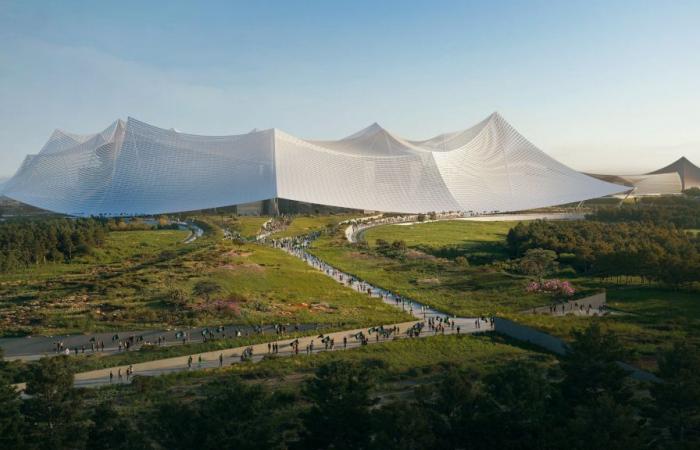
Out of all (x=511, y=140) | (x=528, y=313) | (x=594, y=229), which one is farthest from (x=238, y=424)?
(x=511, y=140)

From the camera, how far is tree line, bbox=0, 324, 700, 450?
692 centimetres

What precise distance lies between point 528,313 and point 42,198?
44.6 m

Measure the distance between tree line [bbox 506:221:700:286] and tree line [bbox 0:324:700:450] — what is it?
13319 millimetres

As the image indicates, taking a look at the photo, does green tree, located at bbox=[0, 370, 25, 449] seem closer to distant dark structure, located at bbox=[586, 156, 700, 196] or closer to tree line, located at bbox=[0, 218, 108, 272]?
tree line, located at bbox=[0, 218, 108, 272]

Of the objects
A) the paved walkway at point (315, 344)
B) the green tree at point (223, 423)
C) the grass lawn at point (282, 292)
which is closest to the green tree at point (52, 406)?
the green tree at point (223, 423)

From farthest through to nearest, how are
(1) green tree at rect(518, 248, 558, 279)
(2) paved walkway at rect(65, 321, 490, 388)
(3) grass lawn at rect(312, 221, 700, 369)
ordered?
(1) green tree at rect(518, 248, 558, 279) → (3) grass lawn at rect(312, 221, 700, 369) → (2) paved walkway at rect(65, 321, 490, 388)

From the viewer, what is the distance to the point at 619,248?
83.8ft

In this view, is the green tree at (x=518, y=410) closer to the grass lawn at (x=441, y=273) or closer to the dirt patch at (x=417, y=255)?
the grass lawn at (x=441, y=273)

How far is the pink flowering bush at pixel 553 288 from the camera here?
19391 millimetres

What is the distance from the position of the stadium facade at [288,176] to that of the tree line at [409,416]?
29.1 meters

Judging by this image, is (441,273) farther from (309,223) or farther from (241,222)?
(241,222)

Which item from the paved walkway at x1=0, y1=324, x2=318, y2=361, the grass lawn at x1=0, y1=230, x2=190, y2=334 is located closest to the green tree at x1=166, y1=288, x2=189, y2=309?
the grass lawn at x1=0, y1=230, x2=190, y2=334

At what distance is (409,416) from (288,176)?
33.9 meters

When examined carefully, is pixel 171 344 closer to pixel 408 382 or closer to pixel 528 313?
pixel 408 382
